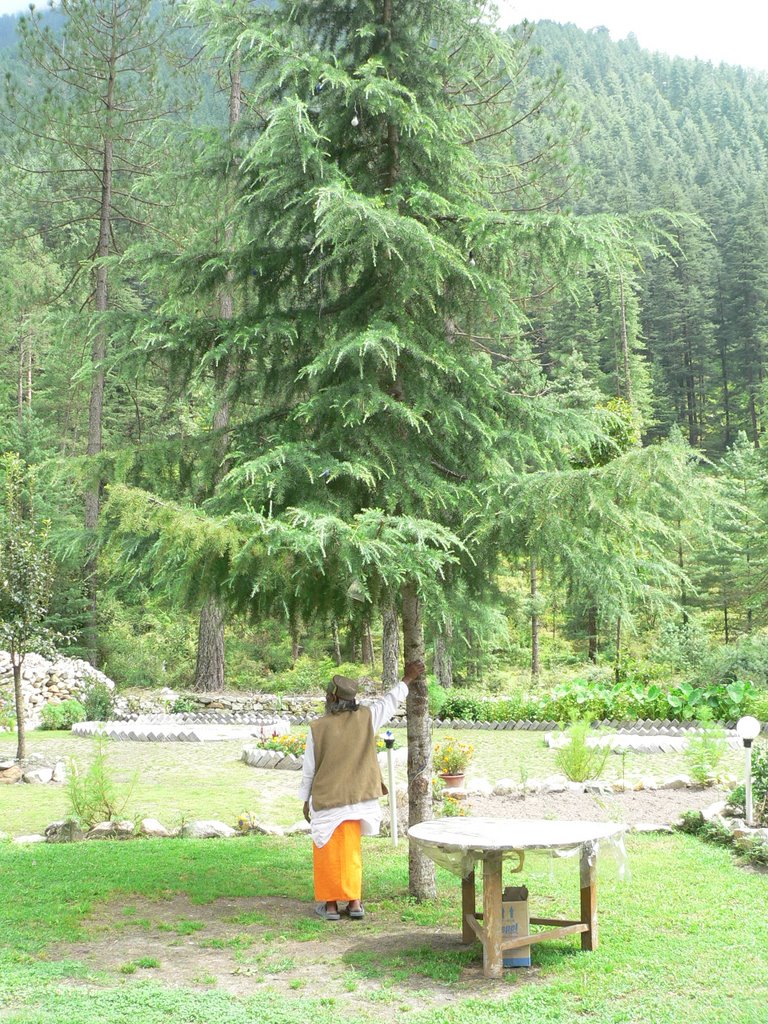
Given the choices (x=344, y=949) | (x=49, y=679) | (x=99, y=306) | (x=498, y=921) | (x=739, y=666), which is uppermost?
(x=99, y=306)

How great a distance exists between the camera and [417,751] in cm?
675

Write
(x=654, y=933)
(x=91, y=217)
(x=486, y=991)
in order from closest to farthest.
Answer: (x=486, y=991) → (x=654, y=933) → (x=91, y=217)

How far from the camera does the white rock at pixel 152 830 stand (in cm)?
916

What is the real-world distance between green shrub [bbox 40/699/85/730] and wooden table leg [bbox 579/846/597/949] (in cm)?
1427

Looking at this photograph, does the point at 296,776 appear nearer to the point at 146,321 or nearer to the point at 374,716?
the point at 374,716

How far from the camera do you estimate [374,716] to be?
6.27 meters

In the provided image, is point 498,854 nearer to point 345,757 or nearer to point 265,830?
point 345,757

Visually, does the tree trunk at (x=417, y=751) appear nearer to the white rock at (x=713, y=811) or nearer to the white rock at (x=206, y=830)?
the white rock at (x=206, y=830)

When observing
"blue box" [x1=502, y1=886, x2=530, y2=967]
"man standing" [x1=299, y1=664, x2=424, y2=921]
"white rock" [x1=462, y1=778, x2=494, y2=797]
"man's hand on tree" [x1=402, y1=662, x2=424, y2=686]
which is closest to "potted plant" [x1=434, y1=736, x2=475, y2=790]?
"white rock" [x1=462, y1=778, x2=494, y2=797]

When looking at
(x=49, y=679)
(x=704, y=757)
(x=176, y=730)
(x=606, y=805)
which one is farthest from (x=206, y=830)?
(x=49, y=679)

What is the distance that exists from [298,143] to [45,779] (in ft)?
31.0

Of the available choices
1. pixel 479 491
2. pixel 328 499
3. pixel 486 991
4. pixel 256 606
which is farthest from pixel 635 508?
pixel 486 991

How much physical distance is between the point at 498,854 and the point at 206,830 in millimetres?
4806

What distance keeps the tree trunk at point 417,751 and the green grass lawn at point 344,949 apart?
0.20 m
